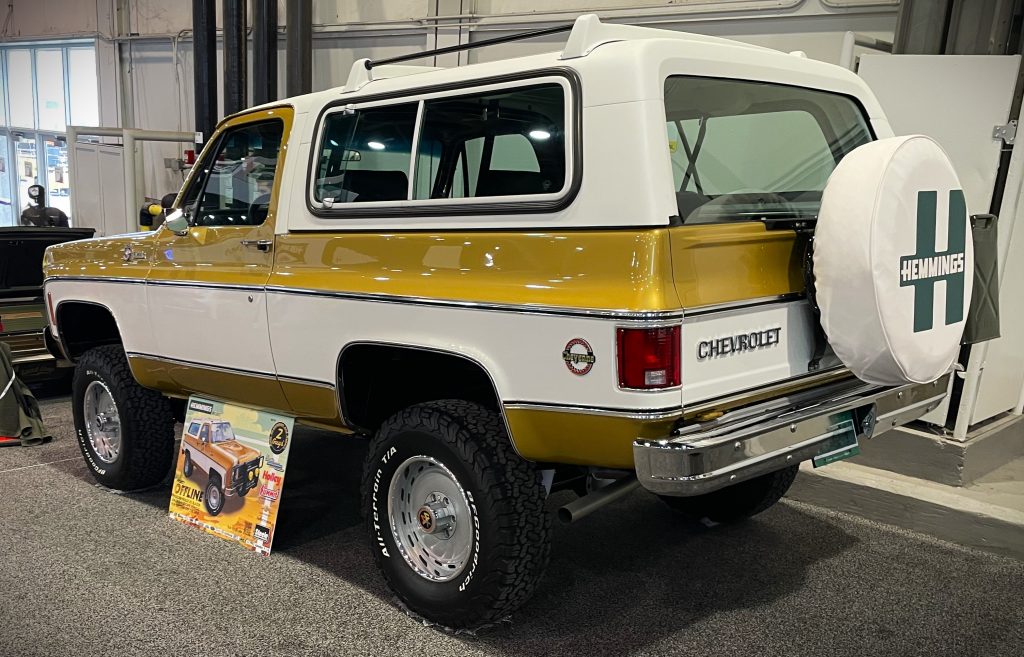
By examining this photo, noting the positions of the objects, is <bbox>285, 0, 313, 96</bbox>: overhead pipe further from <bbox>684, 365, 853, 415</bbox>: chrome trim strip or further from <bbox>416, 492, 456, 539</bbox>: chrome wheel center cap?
<bbox>684, 365, 853, 415</bbox>: chrome trim strip

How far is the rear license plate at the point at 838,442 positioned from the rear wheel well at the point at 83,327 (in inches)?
145

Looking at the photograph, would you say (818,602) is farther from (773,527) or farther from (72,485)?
(72,485)

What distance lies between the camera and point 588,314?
2.54 m

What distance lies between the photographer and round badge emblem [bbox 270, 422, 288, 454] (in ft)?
12.2

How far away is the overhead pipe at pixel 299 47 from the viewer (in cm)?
859

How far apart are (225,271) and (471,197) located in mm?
1339

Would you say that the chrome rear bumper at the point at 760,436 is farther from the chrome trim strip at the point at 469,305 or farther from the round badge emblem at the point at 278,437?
the round badge emblem at the point at 278,437

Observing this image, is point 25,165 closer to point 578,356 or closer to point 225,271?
point 225,271

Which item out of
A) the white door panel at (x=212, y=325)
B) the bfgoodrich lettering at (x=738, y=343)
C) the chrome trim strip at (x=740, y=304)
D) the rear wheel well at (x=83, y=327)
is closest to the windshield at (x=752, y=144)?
the chrome trim strip at (x=740, y=304)

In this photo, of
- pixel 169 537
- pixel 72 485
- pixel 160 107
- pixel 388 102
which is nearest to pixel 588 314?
pixel 388 102

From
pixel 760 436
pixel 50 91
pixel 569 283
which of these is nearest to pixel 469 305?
pixel 569 283

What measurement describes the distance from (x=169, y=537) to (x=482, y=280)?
85.2 inches

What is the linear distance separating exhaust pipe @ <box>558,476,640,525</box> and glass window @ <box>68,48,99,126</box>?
42.5 feet

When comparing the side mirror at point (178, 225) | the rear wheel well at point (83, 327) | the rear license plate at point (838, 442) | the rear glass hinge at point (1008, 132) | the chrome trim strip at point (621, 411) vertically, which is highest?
the rear glass hinge at point (1008, 132)
